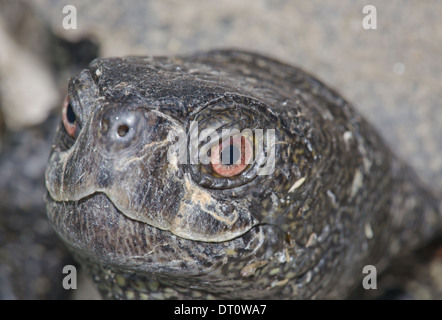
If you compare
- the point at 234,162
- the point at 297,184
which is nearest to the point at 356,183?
the point at 297,184

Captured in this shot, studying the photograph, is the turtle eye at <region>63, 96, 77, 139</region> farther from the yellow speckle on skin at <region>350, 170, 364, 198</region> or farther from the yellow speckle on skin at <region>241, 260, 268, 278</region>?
the yellow speckle on skin at <region>350, 170, 364, 198</region>

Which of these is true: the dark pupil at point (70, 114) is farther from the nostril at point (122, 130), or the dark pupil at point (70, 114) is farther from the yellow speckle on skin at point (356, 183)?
the yellow speckle on skin at point (356, 183)

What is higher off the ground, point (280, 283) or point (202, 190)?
point (202, 190)

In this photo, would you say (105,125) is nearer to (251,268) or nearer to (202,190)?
(202,190)

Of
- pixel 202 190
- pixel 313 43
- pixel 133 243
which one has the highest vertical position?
pixel 313 43

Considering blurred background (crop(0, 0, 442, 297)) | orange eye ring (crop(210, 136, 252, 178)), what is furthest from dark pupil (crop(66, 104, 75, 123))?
blurred background (crop(0, 0, 442, 297))

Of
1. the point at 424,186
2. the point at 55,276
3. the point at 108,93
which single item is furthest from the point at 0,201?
the point at 424,186
